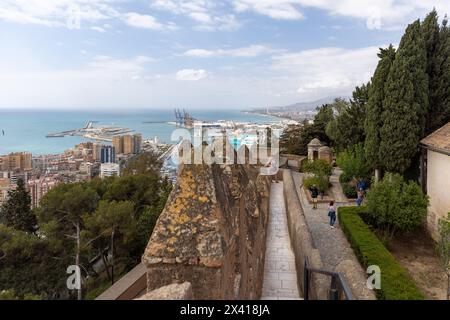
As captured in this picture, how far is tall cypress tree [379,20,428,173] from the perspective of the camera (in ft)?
50.2

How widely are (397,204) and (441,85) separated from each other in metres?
7.74

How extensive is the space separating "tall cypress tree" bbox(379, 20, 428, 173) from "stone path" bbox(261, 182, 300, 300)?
7203mm

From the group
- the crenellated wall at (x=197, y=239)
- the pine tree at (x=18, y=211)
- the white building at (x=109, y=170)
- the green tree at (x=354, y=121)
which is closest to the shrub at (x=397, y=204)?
the green tree at (x=354, y=121)

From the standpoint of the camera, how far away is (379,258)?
32.4 ft

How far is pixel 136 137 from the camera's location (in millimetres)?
31359

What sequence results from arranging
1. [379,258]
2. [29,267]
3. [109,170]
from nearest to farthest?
[379,258] < [29,267] < [109,170]

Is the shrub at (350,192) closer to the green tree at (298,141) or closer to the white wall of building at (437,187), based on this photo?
the white wall of building at (437,187)

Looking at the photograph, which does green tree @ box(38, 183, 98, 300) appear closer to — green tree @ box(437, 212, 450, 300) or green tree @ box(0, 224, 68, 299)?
green tree @ box(0, 224, 68, 299)

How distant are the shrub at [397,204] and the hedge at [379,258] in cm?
95

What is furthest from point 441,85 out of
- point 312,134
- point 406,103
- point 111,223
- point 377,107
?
point 111,223

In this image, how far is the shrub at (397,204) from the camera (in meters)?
12.3

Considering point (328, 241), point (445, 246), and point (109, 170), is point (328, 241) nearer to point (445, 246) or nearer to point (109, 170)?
point (445, 246)
